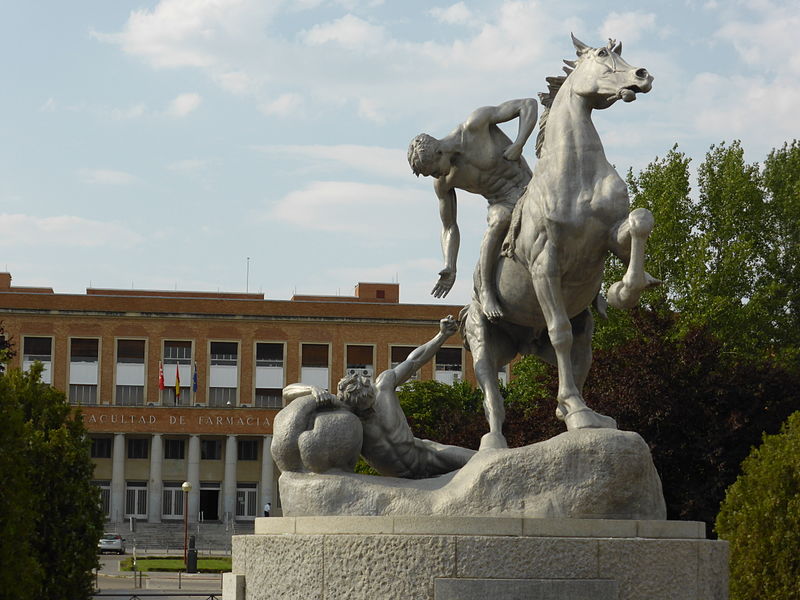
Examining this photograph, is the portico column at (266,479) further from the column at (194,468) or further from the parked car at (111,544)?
the parked car at (111,544)

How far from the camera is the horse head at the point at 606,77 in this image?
10.4 meters

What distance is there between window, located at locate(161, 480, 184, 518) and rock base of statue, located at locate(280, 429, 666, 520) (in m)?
65.3

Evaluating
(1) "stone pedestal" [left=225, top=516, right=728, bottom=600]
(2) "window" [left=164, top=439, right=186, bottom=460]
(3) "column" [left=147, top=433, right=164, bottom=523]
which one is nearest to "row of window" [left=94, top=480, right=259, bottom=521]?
(3) "column" [left=147, top=433, right=164, bottom=523]

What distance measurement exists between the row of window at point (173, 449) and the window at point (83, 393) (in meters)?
2.18

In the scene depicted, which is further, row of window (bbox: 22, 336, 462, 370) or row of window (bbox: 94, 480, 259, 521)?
row of window (bbox: 22, 336, 462, 370)

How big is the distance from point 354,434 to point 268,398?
6682 cm

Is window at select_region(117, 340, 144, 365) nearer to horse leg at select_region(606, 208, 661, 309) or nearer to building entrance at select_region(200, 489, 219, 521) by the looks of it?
building entrance at select_region(200, 489, 219, 521)

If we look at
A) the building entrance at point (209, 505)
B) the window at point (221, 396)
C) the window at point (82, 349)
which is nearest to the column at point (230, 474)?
the building entrance at point (209, 505)

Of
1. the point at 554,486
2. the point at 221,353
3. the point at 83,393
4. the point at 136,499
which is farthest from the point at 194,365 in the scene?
the point at 554,486

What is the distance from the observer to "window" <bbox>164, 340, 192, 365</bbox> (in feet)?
247

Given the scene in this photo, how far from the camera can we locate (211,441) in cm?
7644

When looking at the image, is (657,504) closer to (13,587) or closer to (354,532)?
(354,532)

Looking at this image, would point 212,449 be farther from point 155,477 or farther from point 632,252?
point 632,252

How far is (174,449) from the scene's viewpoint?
7606cm
